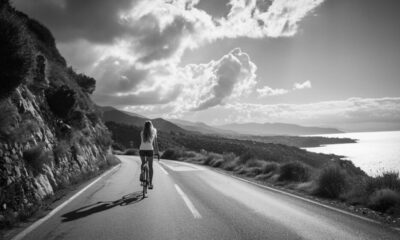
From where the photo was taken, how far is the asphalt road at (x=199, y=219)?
4.80 m

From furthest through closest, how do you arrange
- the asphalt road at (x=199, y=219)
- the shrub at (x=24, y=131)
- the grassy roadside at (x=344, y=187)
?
the shrub at (x=24, y=131), the grassy roadside at (x=344, y=187), the asphalt road at (x=199, y=219)

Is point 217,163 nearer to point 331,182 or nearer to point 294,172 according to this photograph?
point 294,172

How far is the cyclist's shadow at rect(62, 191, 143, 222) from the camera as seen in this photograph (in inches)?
235

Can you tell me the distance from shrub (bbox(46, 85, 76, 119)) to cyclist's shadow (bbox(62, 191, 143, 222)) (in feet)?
23.8

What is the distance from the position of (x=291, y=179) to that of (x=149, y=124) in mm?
7327

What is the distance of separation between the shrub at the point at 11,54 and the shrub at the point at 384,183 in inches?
428

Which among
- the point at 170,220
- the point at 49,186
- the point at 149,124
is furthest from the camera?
the point at 149,124

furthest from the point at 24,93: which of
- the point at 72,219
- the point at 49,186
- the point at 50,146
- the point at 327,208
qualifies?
the point at 327,208

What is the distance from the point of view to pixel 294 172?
12805 mm

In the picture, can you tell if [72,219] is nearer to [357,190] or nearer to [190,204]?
[190,204]

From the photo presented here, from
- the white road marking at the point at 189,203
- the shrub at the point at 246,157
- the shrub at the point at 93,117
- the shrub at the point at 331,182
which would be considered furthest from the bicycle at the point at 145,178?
the shrub at the point at 93,117

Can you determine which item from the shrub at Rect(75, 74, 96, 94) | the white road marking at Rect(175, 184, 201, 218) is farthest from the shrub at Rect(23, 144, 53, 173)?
the shrub at Rect(75, 74, 96, 94)

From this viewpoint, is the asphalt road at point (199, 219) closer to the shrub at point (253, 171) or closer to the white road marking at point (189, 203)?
the white road marking at point (189, 203)

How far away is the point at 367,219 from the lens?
6.07 meters
